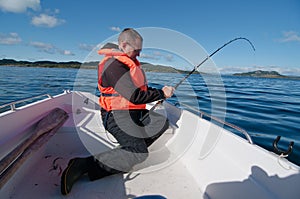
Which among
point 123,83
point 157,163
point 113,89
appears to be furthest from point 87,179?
point 123,83

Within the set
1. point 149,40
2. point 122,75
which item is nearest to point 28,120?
point 122,75

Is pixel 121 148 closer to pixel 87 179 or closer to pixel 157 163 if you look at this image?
pixel 87 179

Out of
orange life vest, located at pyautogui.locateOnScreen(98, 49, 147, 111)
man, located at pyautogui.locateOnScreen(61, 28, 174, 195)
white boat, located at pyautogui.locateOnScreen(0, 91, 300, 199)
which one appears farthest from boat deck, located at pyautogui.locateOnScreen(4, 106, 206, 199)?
orange life vest, located at pyautogui.locateOnScreen(98, 49, 147, 111)

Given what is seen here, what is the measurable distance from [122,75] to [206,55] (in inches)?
53.4

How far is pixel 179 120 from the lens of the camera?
253 centimetres

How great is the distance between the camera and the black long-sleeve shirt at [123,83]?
1645 mm

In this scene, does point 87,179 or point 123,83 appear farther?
point 87,179

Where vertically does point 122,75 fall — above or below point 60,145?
above

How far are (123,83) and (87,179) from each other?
1045mm

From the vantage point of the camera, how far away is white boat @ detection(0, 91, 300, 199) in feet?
4.09

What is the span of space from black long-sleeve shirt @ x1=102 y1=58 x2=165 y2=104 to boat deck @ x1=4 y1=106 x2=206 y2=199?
2.70ft

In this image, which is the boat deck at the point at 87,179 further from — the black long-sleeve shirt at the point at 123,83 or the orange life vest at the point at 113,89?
the black long-sleeve shirt at the point at 123,83

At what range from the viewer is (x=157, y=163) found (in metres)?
2.25

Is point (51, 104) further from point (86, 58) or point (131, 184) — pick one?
point (131, 184)
